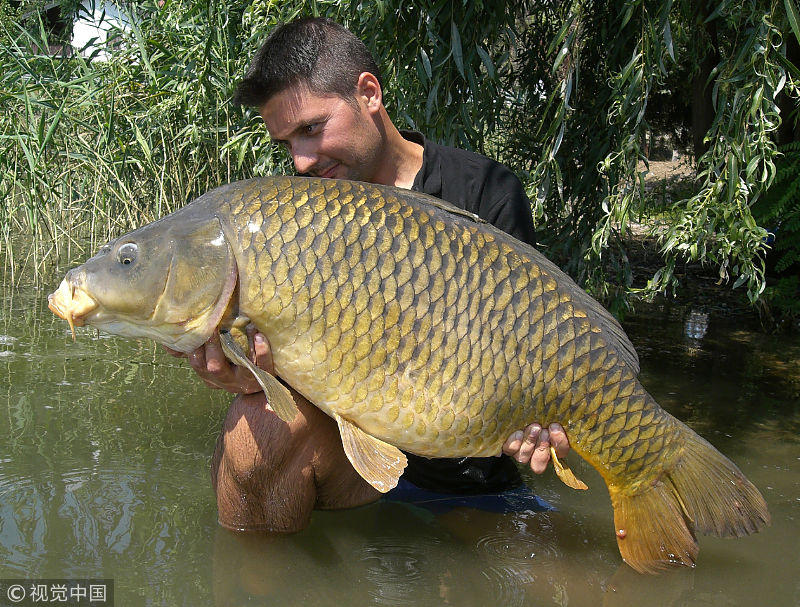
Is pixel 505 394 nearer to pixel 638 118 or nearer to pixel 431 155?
pixel 431 155

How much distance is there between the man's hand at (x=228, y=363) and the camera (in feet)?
5.44

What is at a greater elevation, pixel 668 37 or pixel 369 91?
pixel 668 37

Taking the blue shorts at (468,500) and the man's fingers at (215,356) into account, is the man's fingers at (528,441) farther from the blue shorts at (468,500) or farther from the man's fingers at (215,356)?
the man's fingers at (215,356)

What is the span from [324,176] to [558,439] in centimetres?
89

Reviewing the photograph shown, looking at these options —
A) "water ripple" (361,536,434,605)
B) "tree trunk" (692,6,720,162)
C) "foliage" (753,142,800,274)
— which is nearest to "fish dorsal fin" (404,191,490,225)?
"water ripple" (361,536,434,605)

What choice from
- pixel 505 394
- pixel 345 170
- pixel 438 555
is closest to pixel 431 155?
pixel 345 170

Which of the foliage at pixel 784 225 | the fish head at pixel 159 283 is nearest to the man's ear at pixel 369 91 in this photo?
the fish head at pixel 159 283

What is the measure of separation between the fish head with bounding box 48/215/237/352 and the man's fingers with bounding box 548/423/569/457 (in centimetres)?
72

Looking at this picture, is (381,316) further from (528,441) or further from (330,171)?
(330,171)

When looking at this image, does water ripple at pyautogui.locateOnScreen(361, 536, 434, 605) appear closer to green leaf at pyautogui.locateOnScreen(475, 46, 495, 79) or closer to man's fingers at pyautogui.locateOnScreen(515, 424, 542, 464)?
man's fingers at pyautogui.locateOnScreen(515, 424, 542, 464)

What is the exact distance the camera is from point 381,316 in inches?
64.4

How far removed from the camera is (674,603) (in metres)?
1.82

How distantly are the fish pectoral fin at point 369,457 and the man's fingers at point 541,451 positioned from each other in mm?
300

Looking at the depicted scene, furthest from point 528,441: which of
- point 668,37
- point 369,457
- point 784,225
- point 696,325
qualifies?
point 784,225
